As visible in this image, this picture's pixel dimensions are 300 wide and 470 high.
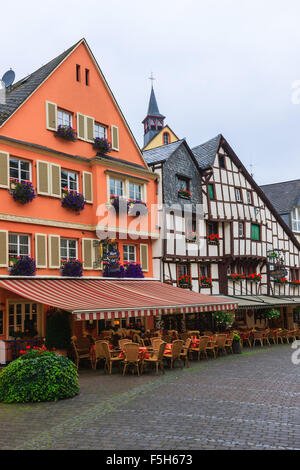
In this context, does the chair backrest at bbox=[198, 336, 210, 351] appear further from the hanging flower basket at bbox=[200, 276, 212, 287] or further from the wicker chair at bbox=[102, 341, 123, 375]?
the hanging flower basket at bbox=[200, 276, 212, 287]

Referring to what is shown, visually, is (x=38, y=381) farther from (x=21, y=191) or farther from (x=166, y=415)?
(x=21, y=191)

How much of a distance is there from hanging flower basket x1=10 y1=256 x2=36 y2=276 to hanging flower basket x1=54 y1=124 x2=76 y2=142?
509 cm

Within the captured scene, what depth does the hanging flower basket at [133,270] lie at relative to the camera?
20.7 metres

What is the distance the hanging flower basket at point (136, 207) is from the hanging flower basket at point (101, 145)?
239cm

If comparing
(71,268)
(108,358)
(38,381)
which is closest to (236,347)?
(108,358)

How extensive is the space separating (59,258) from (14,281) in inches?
91.3

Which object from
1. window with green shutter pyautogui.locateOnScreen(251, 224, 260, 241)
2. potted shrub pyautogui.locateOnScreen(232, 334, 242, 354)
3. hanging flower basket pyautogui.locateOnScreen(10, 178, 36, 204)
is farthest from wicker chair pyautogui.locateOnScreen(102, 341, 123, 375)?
window with green shutter pyautogui.locateOnScreen(251, 224, 260, 241)

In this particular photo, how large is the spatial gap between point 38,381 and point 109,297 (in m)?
6.15

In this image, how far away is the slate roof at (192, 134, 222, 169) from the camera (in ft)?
84.6

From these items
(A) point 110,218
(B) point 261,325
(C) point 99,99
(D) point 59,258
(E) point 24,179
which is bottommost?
(B) point 261,325

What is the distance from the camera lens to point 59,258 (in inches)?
699

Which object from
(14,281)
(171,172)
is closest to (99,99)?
(171,172)

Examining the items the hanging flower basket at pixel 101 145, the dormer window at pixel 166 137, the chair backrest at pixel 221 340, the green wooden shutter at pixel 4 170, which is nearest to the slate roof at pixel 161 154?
the hanging flower basket at pixel 101 145
